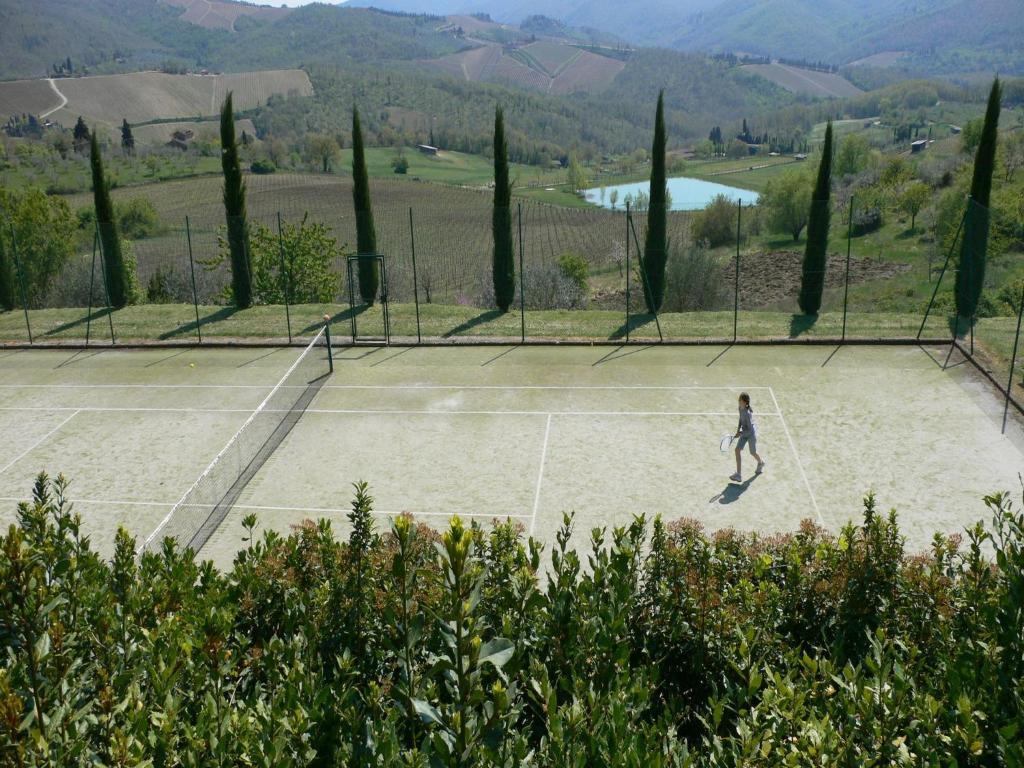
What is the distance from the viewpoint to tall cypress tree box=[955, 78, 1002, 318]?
2298 centimetres

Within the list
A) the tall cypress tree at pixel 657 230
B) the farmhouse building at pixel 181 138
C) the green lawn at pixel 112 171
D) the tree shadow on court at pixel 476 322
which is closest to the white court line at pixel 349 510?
the tree shadow on court at pixel 476 322

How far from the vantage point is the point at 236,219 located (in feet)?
→ 97.0

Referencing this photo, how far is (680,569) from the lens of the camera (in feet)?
26.6

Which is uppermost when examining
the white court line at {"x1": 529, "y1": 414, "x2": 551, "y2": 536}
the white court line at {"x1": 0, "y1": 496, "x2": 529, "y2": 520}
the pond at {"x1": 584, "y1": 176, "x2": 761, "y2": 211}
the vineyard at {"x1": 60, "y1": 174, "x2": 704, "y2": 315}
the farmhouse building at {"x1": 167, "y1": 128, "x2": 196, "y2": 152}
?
the farmhouse building at {"x1": 167, "y1": 128, "x2": 196, "y2": 152}

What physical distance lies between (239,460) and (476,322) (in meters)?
11.8

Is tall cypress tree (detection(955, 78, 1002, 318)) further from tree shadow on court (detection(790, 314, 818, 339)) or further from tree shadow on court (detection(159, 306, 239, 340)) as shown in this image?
tree shadow on court (detection(159, 306, 239, 340))

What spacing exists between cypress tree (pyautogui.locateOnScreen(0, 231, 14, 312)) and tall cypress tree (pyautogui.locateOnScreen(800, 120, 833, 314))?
24.9 metres

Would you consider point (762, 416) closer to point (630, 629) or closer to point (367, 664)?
point (630, 629)

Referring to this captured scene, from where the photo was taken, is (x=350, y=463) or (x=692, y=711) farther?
(x=350, y=463)

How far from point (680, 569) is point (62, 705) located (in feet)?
16.4

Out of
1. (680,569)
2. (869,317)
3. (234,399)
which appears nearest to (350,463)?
(234,399)

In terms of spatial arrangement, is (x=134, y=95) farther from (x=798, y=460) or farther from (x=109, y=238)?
(x=798, y=460)

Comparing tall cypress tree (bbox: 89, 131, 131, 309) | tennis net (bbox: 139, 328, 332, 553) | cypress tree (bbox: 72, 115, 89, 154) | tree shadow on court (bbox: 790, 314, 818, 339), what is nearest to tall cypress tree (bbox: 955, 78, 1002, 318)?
tree shadow on court (bbox: 790, 314, 818, 339)

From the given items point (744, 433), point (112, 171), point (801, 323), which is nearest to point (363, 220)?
point (801, 323)
